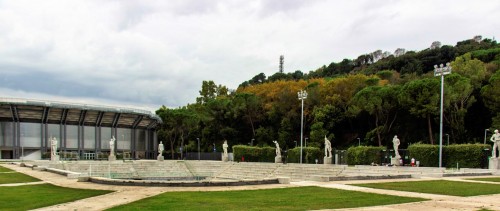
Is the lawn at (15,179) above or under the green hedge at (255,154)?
above

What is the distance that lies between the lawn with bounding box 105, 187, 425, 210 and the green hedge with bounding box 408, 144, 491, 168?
2505cm

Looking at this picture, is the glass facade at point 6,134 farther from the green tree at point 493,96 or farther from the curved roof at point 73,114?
the green tree at point 493,96

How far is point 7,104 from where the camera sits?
75500mm

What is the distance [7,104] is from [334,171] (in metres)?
59.2

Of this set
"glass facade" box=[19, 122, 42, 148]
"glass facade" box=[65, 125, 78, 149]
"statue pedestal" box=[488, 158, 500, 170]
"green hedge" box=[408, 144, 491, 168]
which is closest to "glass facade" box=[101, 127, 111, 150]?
"glass facade" box=[65, 125, 78, 149]

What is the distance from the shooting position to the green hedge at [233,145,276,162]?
64.6 m

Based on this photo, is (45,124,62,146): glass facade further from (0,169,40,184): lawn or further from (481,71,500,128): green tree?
(481,71,500,128): green tree

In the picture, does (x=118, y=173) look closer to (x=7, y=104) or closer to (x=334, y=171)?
(x=334, y=171)

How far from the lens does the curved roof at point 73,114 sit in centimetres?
7762

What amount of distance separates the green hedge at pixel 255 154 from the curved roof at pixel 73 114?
31674 mm

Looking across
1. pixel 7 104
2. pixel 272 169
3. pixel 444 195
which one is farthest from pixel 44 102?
pixel 444 195

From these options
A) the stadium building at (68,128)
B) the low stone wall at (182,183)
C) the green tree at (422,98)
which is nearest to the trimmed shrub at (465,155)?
the green tree at (422,98)

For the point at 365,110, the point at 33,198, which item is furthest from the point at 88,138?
the point at 33,198

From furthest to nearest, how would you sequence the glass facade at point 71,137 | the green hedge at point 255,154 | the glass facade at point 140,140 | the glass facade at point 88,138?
the glass facade at point 140,140
the glass facade at point 88,138
the glass facade at point 71,137
the green hedge at point 255,154
